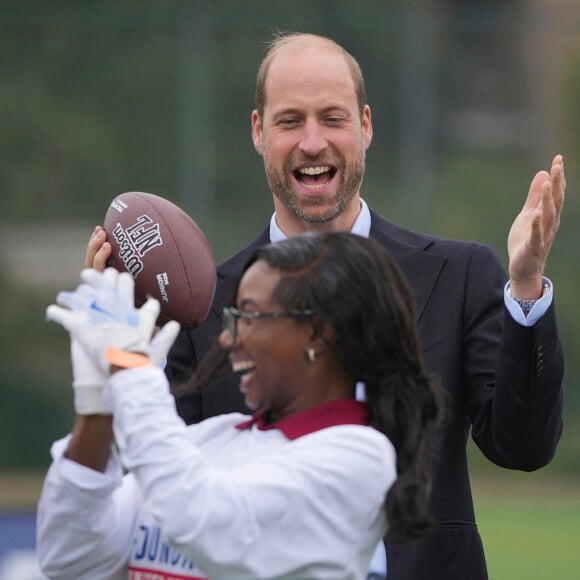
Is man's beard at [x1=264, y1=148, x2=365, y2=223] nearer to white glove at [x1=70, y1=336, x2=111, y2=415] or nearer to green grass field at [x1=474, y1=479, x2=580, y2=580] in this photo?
white glove at [x1=70, y1=336, x2=111, y2=415]

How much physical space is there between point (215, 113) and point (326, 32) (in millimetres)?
1273

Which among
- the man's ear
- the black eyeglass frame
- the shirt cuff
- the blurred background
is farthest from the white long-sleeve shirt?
the blurred background

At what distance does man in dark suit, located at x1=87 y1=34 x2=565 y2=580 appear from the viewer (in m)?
3.14

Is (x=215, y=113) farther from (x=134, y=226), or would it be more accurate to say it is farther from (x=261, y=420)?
(x=261, y=420)

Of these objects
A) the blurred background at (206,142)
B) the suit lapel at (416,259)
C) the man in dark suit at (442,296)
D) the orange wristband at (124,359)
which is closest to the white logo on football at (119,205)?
the man in dark suit at (442,296)

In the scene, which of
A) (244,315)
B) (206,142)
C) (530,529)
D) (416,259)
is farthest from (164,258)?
(206,142)

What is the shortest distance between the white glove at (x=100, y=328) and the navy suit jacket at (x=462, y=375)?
0.96m

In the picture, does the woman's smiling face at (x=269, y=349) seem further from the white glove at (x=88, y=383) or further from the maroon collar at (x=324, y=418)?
the white glove at (x=88, y=383)

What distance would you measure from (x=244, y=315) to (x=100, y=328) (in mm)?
288

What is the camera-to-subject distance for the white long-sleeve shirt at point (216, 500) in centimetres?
230

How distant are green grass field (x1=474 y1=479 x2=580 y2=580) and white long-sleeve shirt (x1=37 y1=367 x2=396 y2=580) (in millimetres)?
6598

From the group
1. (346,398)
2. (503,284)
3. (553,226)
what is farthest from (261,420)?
(503,284)

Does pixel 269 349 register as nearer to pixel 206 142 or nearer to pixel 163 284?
pixel 163 284

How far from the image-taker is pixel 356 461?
241 cm
